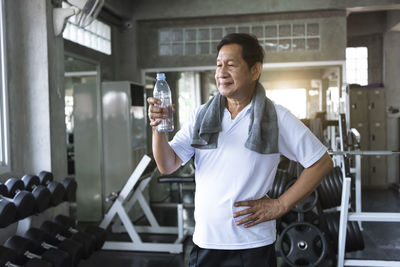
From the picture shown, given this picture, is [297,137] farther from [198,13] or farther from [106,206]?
[198,13]

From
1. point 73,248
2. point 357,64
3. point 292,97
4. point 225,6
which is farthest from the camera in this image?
point 292,97

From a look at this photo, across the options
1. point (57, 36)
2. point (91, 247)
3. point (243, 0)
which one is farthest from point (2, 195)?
point (243, 0)

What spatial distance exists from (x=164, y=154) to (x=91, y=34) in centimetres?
418

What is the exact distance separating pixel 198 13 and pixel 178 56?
0.67m

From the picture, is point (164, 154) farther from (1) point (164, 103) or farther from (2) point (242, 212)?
(2) point (242, 212)

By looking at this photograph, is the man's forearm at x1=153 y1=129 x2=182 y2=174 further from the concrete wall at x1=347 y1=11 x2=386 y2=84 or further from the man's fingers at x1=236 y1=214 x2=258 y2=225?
the concrete wall at x1=347 y1=11 x2=386 y2=84

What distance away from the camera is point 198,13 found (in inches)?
239

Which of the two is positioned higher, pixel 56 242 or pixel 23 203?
pixel 23 203

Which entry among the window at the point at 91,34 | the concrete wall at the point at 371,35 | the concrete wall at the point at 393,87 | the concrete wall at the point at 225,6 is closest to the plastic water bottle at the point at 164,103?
the window at the point at 91,34

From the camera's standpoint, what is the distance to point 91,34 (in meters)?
5.30

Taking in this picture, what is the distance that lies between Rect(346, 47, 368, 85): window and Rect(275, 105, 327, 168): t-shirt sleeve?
29.8 feet

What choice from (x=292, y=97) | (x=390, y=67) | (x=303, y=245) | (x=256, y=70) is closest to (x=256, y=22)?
(x=390, y=67)

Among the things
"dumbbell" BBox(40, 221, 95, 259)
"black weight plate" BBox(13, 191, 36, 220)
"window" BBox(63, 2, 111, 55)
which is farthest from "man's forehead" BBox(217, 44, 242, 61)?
"window" BBox(63, 2, 111, 55)

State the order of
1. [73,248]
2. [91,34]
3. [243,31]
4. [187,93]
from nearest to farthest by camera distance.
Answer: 1. [73,248]
2. [91,34]
3. [243,31]
4. [187,93]
